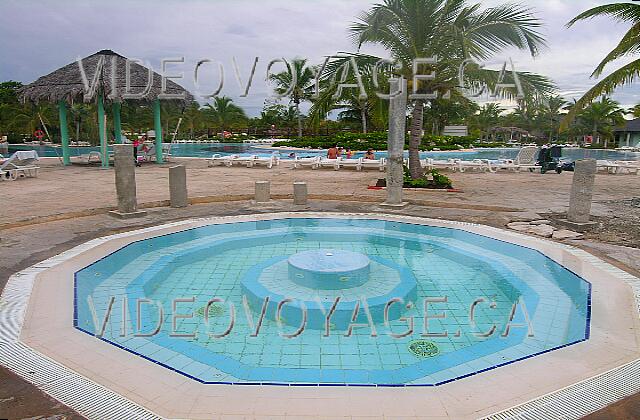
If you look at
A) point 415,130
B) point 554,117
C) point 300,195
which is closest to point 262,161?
point 415,130

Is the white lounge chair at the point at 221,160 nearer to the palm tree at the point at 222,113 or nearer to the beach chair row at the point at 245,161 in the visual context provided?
the beach chair row at the point at 245,161

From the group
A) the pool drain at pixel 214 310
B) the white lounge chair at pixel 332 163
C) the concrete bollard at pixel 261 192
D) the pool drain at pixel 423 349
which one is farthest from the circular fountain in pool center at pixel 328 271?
the white lounge chair at pixel 332 163

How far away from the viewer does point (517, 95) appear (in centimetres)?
1147

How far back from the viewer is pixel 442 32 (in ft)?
38.2

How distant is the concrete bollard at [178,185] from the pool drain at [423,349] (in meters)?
7.17

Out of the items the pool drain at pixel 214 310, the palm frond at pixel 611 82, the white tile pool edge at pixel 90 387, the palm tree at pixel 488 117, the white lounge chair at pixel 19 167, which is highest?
the palm tree at pixel 488 117

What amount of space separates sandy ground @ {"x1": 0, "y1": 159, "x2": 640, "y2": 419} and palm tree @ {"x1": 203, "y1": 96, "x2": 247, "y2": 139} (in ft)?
119

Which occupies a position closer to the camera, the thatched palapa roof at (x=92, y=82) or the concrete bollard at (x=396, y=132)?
the concrete bollard at (x=396, y=132)

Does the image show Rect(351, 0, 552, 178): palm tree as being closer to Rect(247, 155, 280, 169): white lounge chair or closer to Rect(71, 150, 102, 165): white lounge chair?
Rect(247, 155, 280, 169): white lounge chair

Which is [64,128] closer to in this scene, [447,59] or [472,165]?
[447,59]

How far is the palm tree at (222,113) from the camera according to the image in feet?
172

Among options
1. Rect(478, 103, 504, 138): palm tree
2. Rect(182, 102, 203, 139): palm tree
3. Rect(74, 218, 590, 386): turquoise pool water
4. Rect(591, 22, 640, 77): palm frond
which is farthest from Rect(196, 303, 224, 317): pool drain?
Rect(478, 103, 504, 138): palm tree

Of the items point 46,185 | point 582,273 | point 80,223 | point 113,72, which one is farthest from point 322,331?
point 113,72

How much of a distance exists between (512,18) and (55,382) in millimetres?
12093
